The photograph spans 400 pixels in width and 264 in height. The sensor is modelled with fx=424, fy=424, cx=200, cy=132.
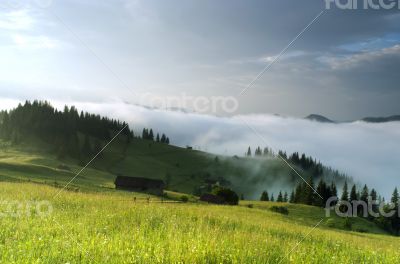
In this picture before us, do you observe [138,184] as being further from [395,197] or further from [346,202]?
[395,197]

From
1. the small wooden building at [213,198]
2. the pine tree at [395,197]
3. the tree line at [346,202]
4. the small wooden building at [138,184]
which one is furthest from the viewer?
the pine tree at [395,197]

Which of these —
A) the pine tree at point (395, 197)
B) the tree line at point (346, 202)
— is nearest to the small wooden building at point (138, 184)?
the tree line at point (346, 202)

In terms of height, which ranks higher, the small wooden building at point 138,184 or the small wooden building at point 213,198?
the small wooden building at point 138,184

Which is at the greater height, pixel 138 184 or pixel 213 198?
pixel 138 184

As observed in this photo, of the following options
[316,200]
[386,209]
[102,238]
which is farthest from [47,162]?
[102,238]

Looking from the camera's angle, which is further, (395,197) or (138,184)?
(395,197)

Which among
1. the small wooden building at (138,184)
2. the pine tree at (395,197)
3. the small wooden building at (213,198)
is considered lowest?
the small wooden building at (213,198)

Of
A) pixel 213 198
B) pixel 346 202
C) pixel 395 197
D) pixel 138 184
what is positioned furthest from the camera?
pixel 395 197

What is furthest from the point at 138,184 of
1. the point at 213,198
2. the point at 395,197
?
the point at 395,197

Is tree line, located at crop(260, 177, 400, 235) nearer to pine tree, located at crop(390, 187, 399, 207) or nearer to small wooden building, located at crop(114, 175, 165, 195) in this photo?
pine tree, located at crop(390, 187, 399, 207)

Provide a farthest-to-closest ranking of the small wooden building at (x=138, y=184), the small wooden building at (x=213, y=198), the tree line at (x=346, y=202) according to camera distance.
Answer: the tree line at (x=346, y=202)
the small wooden building at (x=138, y=184)
the small wooden building at (x=213, y=198)

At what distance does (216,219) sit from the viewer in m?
21.9

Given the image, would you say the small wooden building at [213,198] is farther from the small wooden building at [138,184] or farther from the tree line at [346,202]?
the tree line at [346,202]

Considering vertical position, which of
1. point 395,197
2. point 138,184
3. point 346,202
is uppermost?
point 395,197
